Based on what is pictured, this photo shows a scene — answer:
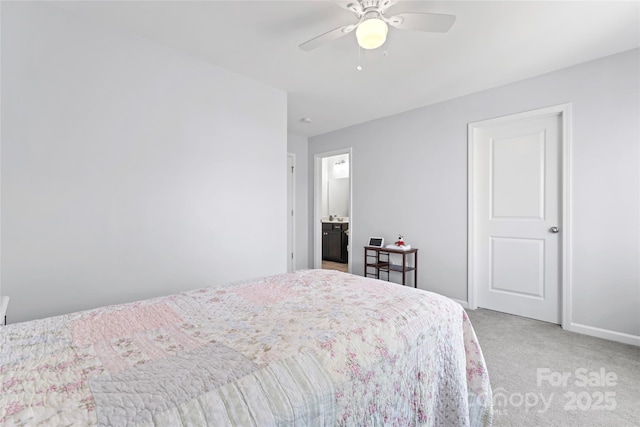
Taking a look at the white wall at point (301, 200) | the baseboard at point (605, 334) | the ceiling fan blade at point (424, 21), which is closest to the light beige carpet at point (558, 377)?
the baseboard at point (605, 334)

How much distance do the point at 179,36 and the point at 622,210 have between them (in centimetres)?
389

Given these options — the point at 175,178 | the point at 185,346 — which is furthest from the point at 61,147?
the point at 185,346

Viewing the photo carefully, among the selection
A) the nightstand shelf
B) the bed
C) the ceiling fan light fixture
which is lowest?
the nightstand shelf

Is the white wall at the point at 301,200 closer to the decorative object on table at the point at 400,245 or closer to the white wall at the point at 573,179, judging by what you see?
the white wall at the point at 573,179

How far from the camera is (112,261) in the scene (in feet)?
6.81

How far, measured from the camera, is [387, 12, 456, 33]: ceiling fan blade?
5.36 ft

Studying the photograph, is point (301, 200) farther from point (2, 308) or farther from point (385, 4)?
point (2, 308)

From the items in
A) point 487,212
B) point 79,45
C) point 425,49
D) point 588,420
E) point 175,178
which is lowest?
point 588,420

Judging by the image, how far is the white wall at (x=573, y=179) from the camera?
8.10ft

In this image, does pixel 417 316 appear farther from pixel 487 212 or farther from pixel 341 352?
pixel 487 212

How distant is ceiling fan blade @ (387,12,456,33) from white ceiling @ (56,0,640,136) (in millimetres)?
250

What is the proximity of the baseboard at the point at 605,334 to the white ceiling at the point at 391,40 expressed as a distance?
2396 millimetres

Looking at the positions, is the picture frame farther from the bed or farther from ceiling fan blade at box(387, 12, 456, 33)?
ceiling fan blade at box(387, 12, 456, 33)

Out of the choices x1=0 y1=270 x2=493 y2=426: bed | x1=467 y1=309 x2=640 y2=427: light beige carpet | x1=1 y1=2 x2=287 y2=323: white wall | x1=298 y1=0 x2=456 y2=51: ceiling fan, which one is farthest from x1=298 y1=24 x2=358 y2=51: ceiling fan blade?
Answer: x1=467 y1=309 x2=640 y2=427: light beige carpet
